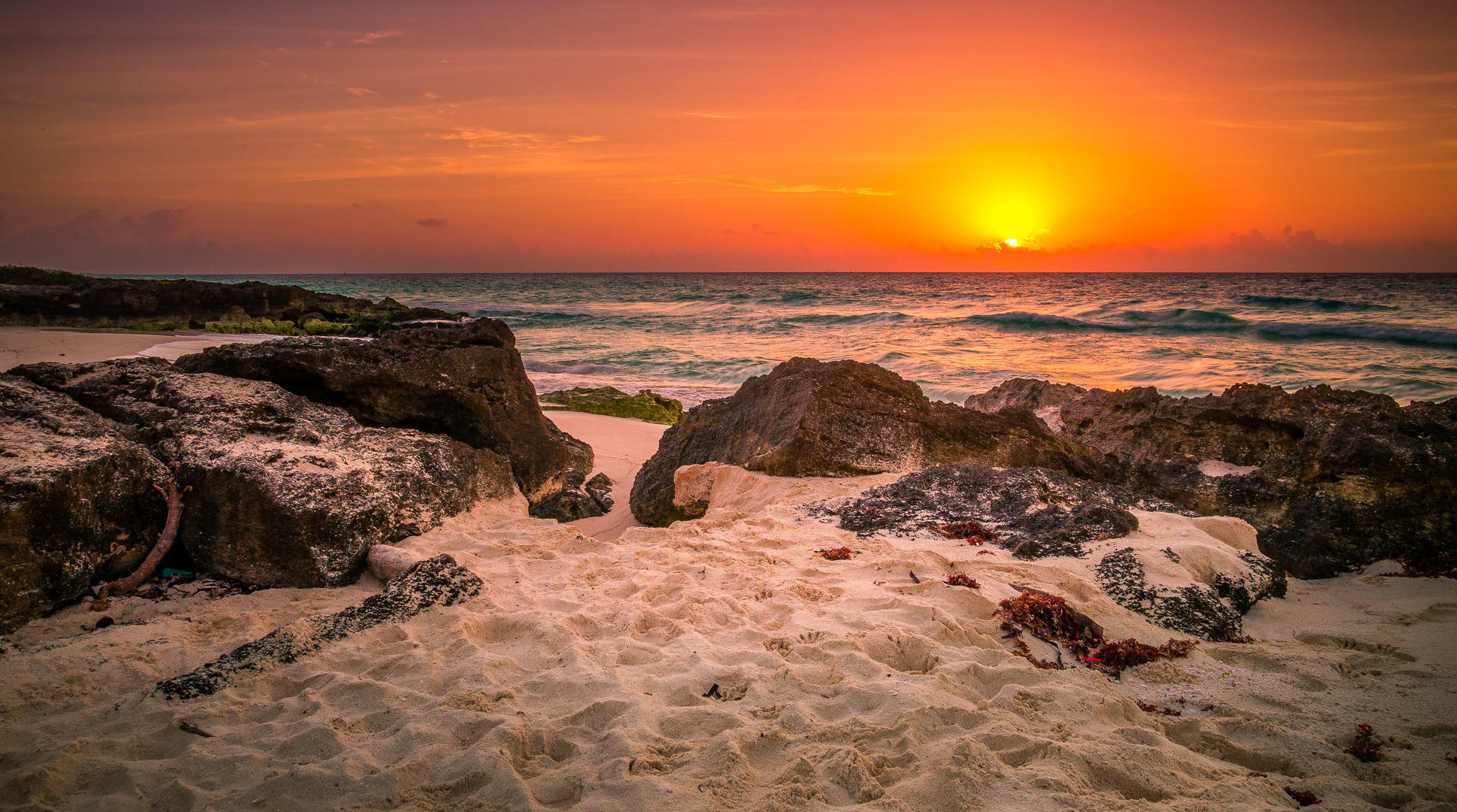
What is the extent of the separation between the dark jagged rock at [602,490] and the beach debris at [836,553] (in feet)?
9.34

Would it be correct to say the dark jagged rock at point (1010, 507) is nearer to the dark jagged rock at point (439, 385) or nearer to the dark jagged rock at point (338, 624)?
the dark jagged rock at point (338, 624)

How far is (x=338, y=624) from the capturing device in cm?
315

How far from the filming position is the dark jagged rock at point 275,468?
3738 millimetres

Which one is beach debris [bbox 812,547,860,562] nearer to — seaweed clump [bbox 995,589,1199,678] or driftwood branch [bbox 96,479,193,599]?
seaweed clump [bbox 995,589,1199,678]

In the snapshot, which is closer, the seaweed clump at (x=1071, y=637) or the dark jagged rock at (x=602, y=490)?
the seaweed clump at (x=1071, y=637)

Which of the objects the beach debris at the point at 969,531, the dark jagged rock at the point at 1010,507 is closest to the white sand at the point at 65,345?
the dark jagged rock at the point at 1010,507

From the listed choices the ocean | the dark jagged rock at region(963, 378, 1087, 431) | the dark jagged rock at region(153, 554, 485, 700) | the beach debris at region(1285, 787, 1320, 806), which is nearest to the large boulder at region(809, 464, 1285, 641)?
the beach debris at region(1285, 787, 1320, 806)

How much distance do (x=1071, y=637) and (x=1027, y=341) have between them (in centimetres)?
2468

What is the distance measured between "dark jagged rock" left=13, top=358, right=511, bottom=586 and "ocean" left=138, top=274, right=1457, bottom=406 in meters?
9.54

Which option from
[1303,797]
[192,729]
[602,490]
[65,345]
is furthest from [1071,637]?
[65,345]

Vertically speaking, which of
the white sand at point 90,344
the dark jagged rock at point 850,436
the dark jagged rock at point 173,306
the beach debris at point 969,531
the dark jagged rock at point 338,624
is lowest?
the dark jagged rock at point 338,624

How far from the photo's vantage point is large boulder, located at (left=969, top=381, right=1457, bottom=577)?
4.09 m

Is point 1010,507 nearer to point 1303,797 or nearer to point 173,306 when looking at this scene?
point 1303,797

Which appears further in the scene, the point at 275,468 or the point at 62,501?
the point at 275,468
